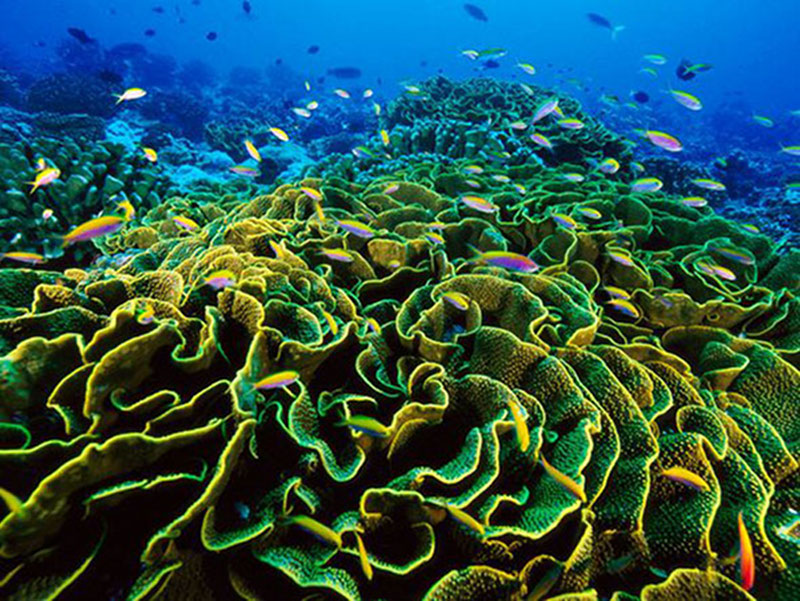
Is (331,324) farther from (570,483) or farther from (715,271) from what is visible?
(715,271)

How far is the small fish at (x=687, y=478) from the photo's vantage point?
1.64m

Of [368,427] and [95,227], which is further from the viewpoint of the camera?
[95,227]

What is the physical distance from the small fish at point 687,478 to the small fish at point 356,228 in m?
2.35

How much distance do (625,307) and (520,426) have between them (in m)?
1.71

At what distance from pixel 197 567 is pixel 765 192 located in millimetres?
18241

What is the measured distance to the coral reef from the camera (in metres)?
1.43

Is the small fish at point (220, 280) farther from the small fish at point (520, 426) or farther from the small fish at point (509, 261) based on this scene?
the small fish at point (509, 261)

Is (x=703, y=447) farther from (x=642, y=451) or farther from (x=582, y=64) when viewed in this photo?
(x=582, y=64)

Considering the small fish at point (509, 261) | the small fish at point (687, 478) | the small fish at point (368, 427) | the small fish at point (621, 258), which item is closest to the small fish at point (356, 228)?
the small fish at point (509, 261)

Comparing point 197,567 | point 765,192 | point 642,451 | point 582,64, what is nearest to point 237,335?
point 197,567

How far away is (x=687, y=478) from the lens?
164cm

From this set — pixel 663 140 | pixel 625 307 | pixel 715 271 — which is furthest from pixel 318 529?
pixel 663 140

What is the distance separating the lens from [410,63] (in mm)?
99688

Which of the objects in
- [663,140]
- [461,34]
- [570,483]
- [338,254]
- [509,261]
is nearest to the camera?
[570,483]
